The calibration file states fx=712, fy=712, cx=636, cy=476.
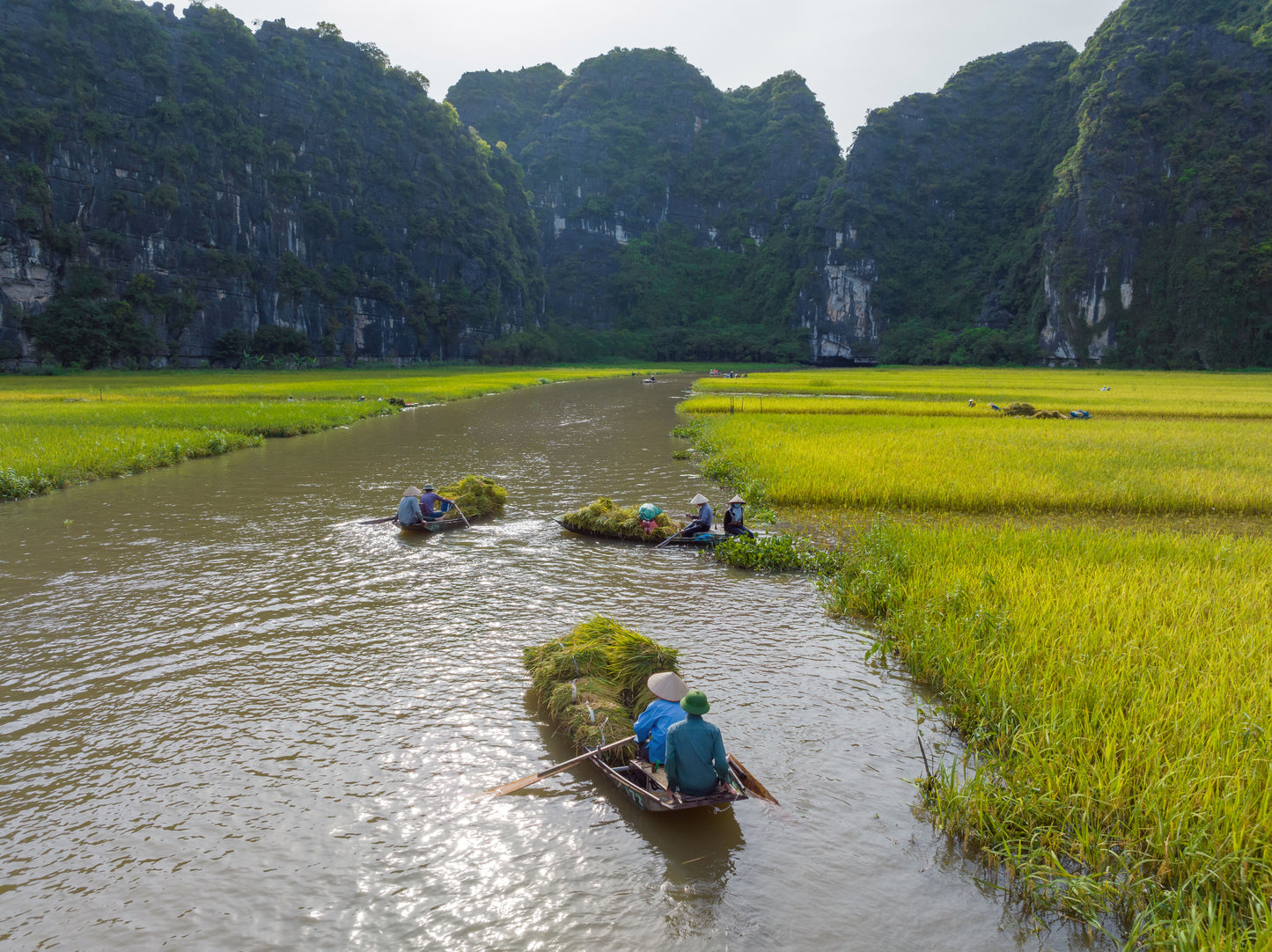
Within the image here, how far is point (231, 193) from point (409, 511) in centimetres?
8535

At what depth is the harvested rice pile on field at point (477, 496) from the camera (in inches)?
566

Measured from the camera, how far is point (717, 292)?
529 feet

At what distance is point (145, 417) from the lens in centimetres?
2594

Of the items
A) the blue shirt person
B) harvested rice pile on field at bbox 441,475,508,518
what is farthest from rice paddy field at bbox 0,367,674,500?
harvested rice pile on field at bbox 441,475,508,518

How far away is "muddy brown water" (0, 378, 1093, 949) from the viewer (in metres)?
4.28

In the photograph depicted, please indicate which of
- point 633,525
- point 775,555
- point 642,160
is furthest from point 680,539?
point 642,160

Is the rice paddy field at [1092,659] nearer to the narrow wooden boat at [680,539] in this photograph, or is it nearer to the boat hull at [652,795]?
the boat hull at [652,795]

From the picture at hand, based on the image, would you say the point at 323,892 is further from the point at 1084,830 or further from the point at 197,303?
the point at 197,303

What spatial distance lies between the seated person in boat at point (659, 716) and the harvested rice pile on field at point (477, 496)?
364 inches

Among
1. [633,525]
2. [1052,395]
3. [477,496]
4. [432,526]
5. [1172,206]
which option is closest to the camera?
[633,525]

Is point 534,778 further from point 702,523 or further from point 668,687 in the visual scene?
point 702,523

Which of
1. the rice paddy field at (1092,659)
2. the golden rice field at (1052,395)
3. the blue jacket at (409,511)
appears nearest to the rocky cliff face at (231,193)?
the golden rice field at (1052,395)

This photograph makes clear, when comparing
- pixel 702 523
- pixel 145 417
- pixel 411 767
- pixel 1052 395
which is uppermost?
pixel 1052 395

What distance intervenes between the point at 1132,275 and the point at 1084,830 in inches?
4508
